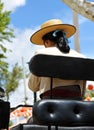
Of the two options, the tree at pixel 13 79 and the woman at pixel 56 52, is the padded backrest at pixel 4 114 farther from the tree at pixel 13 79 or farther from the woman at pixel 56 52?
the tree at pixel 13 79

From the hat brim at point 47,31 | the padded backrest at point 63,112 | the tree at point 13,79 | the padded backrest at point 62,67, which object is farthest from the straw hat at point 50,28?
the tree at point 13,79

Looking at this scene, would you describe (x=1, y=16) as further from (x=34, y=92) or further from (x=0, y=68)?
(x=34, y=92)

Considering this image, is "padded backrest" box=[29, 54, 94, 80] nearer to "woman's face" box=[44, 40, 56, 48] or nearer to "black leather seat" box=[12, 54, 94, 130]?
"black leather seat" box=[12, 54, 94, 130]

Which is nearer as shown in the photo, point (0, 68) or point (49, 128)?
point (49, 128)

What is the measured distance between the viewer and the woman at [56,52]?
290 centimetres

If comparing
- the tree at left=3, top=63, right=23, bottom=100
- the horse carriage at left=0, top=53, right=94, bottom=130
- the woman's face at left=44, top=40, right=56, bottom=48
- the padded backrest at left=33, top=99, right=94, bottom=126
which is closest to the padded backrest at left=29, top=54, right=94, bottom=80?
the horse carriage at left=0, top=53, right=94, bottom=130

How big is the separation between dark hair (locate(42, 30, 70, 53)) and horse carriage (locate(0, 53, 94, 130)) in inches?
11.6

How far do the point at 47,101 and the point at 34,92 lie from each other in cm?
43

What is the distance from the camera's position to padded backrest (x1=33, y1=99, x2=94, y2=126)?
2.55 meters

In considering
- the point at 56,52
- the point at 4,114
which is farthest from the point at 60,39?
the point at 4,114

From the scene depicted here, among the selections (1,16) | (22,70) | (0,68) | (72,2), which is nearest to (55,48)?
(72,2)

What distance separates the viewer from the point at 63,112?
2.59 metres

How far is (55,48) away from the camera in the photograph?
300cm

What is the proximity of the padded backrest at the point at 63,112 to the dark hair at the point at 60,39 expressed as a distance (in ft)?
1.60
